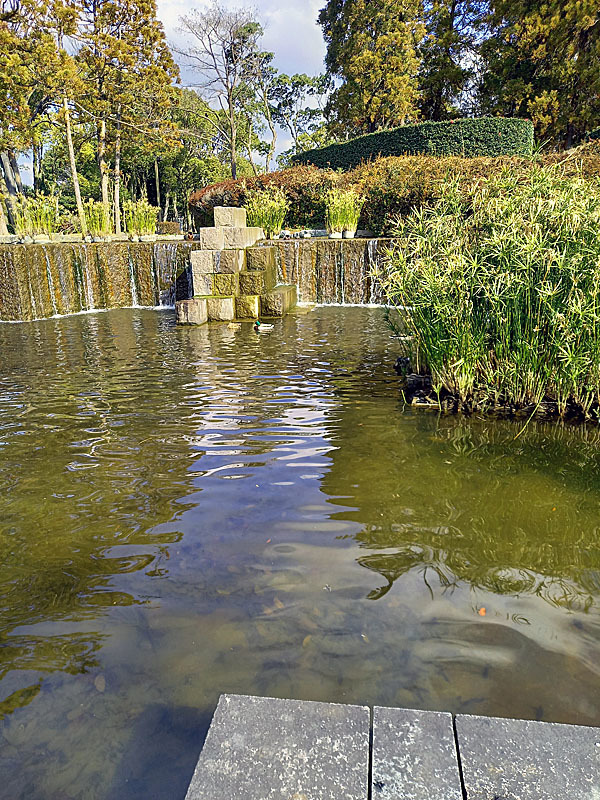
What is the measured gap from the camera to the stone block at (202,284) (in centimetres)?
1187

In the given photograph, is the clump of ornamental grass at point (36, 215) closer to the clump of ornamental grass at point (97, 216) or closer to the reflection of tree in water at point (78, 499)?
the clump of ornamental grass at point (97, 216)

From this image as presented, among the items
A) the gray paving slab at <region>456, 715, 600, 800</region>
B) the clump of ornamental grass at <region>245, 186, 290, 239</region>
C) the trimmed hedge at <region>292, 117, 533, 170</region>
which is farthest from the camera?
the trimmed hedge at <region>292, 117, 533, 170</region>

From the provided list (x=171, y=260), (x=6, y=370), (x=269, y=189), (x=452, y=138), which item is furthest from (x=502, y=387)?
(x=452, y=138)

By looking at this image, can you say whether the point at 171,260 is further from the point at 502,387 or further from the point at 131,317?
the point at 502,387

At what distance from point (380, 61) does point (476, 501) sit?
31.0m

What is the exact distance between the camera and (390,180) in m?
16.0

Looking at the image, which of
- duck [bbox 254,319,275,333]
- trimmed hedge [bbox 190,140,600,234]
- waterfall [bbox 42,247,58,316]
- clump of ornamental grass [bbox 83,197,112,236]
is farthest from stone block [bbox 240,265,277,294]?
clump of ornamental grass [bbox 83,197,112,236]

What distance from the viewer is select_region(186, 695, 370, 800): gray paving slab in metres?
1.50

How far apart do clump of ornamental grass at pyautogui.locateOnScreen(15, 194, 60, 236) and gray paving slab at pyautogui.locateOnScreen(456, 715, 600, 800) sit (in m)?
16.7

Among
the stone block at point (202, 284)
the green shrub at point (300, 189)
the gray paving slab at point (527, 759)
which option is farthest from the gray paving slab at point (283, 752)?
the green shrub at point (300, 189)

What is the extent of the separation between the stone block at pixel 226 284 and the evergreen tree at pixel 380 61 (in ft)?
73.2

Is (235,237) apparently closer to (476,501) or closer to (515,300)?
(515,300)

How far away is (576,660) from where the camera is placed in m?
2.30

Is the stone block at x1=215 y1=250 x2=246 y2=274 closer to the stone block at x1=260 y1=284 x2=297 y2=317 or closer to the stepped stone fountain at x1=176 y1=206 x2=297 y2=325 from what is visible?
the stepped stone fountain at x1=176 y1=206 x2=297 y2=325
